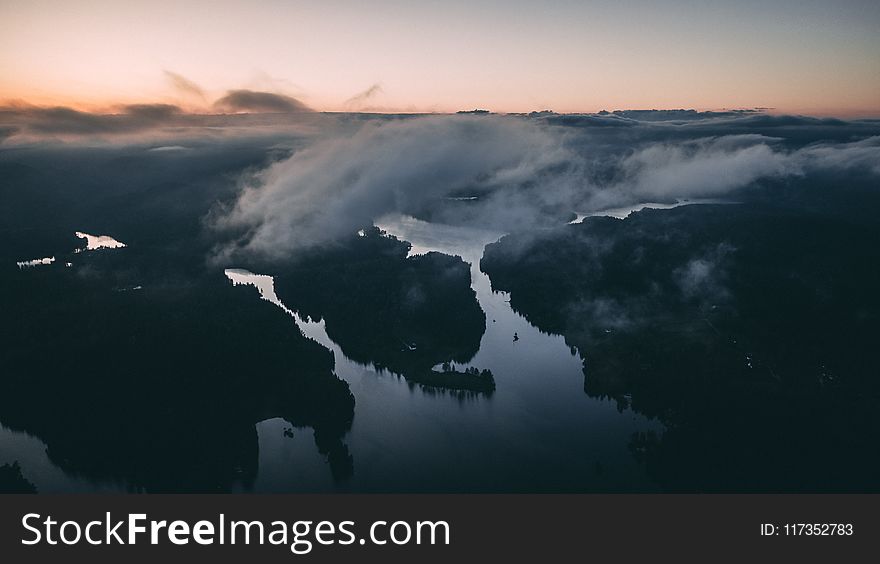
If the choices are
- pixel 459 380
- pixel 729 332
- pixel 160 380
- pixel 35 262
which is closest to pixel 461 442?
pixel 459 380

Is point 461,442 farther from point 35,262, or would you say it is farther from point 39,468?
point 35,262

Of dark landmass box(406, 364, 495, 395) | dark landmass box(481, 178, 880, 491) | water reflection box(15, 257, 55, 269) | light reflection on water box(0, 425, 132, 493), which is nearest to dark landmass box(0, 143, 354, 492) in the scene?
light reflection on water box(0, 425, 132, 493)

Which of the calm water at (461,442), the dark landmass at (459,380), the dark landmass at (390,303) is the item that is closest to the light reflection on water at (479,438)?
the calm water at (461,442)

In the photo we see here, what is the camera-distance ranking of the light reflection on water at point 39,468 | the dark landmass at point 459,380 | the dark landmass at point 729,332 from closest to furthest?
1. the light reflection on water at point 39,468
2. the dark landmass at point 729,332
3. the dark landmass at point 459,380

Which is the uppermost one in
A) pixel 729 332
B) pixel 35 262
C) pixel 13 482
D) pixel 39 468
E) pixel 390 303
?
pixel 35 262

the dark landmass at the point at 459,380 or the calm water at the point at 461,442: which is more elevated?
the dark landmass at the point at 459,380

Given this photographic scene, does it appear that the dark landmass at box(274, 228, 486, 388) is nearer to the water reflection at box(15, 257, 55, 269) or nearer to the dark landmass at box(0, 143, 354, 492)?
the dark landmass at box(0, 143, 354, 492)

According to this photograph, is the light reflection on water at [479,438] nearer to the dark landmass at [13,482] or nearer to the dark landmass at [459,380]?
the dark landmass at [459,380]
